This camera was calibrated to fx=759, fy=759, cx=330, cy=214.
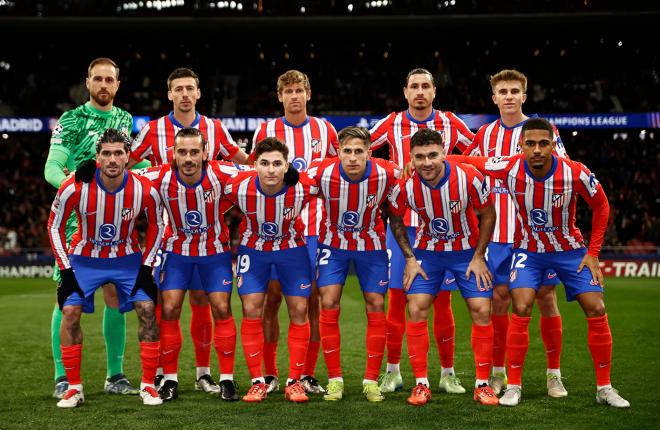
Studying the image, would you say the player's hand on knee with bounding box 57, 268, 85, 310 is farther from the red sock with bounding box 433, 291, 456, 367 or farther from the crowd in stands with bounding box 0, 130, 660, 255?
the crowd in stands with bounding box 0, 130, 660, 255

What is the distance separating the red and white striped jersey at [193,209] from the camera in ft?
16.9

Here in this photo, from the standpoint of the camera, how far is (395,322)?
5.52 metres

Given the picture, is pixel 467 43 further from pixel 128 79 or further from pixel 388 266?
pixel 388 266

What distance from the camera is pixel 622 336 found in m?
8.34


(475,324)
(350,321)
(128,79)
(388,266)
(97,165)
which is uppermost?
(128,79)

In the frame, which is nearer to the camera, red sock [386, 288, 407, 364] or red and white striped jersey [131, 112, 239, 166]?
red sock [386, 288, 407, 364]

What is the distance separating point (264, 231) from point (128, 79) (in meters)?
20.0

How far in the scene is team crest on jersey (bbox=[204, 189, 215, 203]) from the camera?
5141 mm

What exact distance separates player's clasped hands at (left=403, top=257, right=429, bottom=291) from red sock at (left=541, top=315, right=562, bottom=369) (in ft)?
3.20

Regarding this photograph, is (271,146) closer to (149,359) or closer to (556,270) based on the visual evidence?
(149,359)

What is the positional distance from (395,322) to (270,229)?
3.88 ft

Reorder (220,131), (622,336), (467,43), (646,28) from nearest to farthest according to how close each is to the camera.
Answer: (220,131), (622,336), (646,28), (467,43)

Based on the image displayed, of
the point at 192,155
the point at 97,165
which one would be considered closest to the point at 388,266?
the point at 192,155

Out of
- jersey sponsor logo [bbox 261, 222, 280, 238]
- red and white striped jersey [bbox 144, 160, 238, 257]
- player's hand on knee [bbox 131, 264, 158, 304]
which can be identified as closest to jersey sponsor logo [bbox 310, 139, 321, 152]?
red and white striped jersey [bbox 144, 160, 238, 257]
